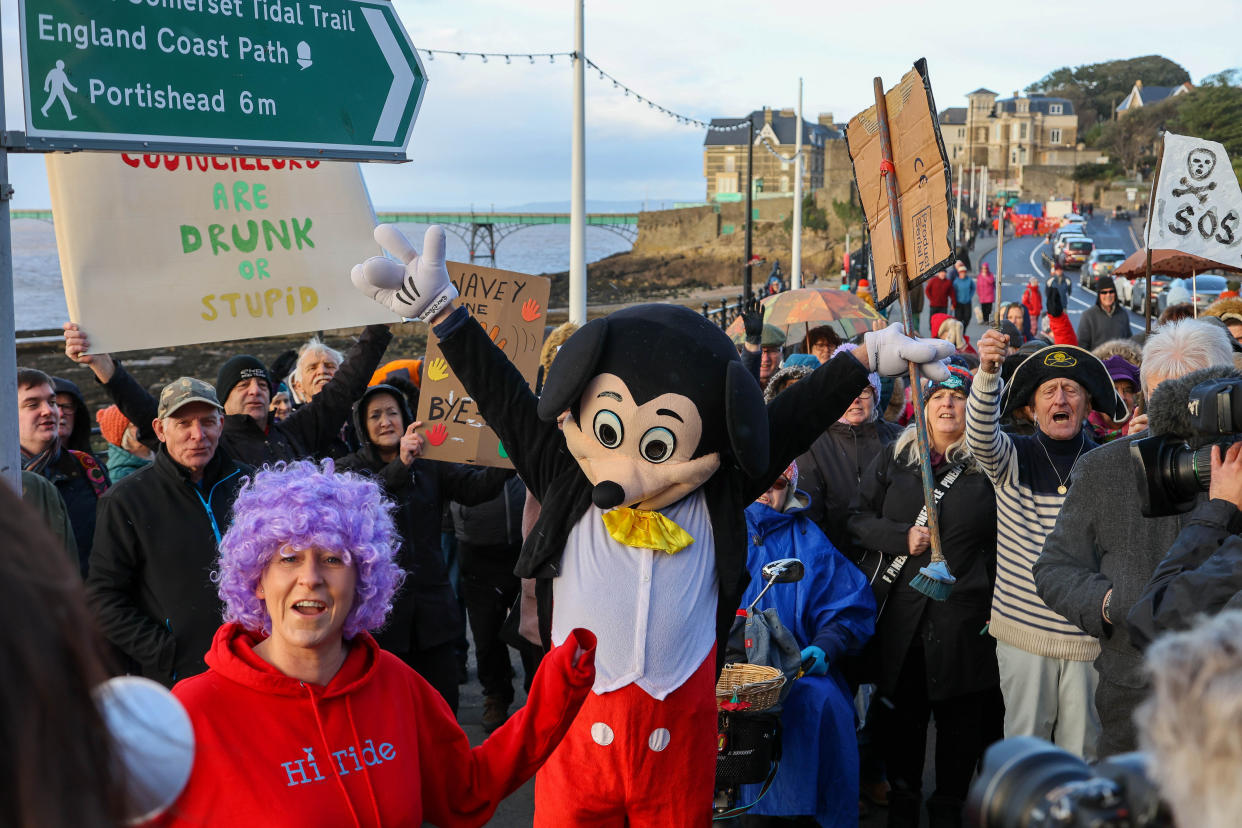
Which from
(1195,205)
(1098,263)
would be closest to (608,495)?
(1195,205)

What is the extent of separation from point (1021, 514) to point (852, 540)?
80 cm

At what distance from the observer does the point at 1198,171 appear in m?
6.74

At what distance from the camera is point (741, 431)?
3.21 meters

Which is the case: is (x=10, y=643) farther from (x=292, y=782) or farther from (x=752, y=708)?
(x=752, y=708)

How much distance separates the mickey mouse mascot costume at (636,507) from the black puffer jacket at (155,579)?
1.07m

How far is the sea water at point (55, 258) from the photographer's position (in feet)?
160

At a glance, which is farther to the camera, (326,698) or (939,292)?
(939,292)

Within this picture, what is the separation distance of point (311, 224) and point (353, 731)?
213 cm

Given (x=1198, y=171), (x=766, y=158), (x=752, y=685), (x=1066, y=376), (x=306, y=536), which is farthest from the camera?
(x=766, y=158)

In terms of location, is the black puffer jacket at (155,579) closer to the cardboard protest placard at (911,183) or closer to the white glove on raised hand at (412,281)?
the white glove on raised hand at (412,281)

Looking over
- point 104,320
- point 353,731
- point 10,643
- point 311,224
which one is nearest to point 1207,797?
point 10,643

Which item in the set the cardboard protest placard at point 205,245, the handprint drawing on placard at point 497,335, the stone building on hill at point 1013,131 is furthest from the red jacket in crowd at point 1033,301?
the stone building on hill at point 1013,131

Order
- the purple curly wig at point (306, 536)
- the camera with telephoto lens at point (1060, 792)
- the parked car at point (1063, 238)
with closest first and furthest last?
the camera with telephoto lens at point (1060, 792) → the purple curly wig at point (306, 536) → the parked car at point (1063, 238)

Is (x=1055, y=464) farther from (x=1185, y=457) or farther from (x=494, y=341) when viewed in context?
(x=494, y=341)
